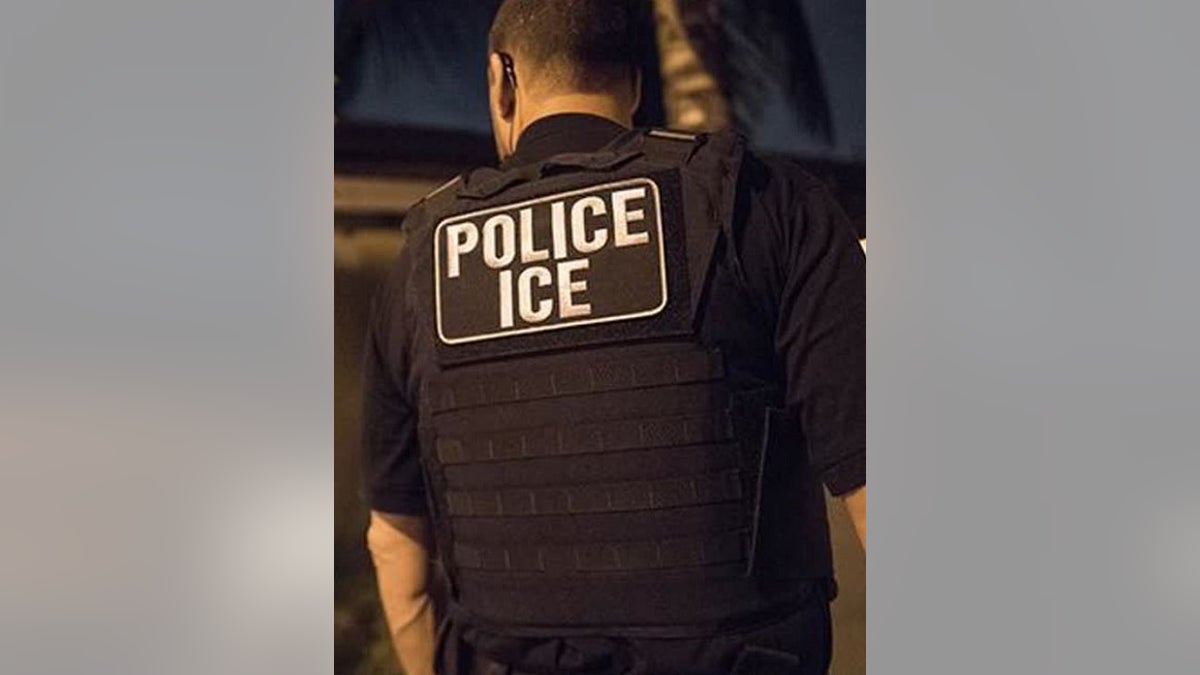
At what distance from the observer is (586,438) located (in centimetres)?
134

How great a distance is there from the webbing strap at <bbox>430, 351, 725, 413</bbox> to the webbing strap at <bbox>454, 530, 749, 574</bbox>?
175mm

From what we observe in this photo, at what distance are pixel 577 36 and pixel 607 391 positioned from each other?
1.41ft

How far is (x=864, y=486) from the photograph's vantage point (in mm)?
1346

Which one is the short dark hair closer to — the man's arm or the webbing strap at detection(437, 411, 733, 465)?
the webbing strap at detection(437, 411, 733, 465)

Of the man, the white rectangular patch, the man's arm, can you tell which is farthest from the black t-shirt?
the man's arm

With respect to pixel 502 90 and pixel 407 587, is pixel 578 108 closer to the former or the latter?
pixel 502 90

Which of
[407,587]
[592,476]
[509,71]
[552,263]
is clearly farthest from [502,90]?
[407,587]

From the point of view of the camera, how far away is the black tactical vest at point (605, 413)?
1312mm

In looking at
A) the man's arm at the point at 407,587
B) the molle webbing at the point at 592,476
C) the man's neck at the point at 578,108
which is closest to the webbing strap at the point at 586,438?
the molle webbing at the point at 592,476

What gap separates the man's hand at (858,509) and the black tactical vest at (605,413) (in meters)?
0.03

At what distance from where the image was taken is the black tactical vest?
A: 1.31 m
